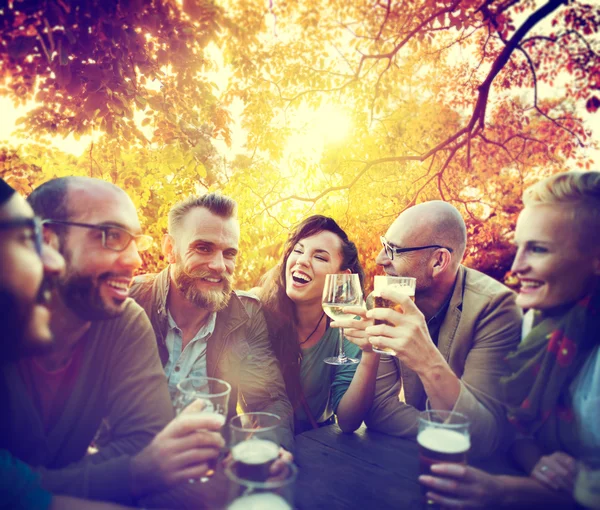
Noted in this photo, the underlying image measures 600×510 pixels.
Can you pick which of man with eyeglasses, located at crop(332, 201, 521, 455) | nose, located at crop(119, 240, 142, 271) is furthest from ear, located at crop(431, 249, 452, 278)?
nose, located at crop(119, 240, 142, 271)

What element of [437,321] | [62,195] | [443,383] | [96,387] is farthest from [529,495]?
[62,195]

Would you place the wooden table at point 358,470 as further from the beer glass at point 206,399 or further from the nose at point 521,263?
the nose at point 521,263

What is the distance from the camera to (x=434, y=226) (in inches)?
98.0

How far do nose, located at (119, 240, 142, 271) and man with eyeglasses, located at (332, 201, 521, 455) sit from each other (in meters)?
1.10

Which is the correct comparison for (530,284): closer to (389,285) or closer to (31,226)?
(389,285)

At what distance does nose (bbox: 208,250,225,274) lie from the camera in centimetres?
248

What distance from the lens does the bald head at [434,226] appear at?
2.48m

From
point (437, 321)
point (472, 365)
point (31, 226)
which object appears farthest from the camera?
point (437, 321)

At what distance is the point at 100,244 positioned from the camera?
5.25 ft

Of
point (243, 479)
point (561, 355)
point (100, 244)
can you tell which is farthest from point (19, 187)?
point (561, 355)

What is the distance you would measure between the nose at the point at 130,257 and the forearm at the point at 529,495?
5.56 feet

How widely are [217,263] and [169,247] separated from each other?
15.9 inches

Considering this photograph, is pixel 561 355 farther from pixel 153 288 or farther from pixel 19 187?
pixel 19 187

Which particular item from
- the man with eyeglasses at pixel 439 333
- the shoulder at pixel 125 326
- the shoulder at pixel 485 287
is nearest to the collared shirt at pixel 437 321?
the man with eyeglasses at pixel 439 333
